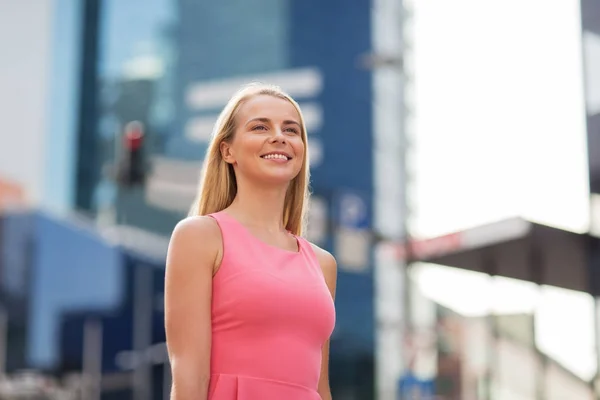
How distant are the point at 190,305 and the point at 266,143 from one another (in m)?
0.44

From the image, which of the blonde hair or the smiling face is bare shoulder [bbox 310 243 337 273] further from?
the smiling face

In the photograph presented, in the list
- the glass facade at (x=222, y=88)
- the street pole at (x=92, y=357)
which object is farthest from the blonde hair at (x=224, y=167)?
the street pole at (x=92, y=357)

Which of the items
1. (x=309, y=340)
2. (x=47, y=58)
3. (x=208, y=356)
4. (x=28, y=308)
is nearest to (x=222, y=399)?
(x=208, y=356)

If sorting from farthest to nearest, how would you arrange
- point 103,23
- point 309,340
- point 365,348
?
1. point 103,23
2. point 365,348
3. point 309,340

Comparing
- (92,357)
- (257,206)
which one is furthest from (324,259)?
(92,357)

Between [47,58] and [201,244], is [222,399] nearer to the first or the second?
[201,244]

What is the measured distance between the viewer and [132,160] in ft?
57.2

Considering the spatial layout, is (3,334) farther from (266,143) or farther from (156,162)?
(266,143)

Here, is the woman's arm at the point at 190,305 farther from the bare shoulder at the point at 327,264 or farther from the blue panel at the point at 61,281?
the blue panel at the point at 61,281

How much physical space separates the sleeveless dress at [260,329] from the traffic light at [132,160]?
1511cm

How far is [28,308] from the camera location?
50156mm

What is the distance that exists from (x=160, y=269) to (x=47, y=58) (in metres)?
16.2

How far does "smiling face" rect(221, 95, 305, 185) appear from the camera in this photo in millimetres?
2299

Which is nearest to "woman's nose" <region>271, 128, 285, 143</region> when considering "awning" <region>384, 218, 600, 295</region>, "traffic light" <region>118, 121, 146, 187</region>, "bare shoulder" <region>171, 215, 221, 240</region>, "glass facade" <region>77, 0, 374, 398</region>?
"bare shoulder" <region>171, 215, 221, 240</region>
